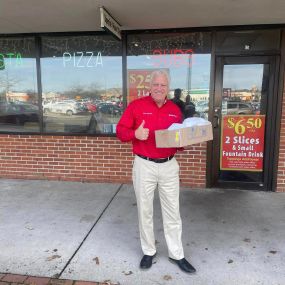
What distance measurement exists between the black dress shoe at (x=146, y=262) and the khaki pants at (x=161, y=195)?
35mm

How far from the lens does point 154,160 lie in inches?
113

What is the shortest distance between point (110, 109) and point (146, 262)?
9.37 feet

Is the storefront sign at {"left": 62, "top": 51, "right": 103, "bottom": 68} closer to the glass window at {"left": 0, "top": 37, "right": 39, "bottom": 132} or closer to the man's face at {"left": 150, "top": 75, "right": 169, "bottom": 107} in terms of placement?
the glass window at {"left": 0, "top": 37, "right": 39, "bottom": 132}

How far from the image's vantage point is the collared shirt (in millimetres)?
2822

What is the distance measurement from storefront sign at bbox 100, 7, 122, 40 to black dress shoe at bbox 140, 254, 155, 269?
2.48 meters

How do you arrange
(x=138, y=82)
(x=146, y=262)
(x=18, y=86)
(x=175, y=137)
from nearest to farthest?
(x=175, y=137)
(x=146, y=262)
(x=138, y=82)
(x=18, y=86)

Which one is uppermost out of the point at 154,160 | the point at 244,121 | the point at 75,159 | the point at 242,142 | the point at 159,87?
the point at 159,87

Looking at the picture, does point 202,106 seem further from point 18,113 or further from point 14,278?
point 14,278

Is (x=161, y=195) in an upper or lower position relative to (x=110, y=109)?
lower

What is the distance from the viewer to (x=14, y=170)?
5.66 meters

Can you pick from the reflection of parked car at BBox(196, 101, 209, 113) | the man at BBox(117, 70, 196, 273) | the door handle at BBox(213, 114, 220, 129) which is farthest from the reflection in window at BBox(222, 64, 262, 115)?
the man at BBox(117, 70, 196, 273)

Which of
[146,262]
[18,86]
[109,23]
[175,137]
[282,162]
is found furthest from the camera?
[18,86]

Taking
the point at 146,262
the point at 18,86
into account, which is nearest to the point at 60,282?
the point at 146,262

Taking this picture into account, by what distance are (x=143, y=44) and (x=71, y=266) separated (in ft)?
11.0
